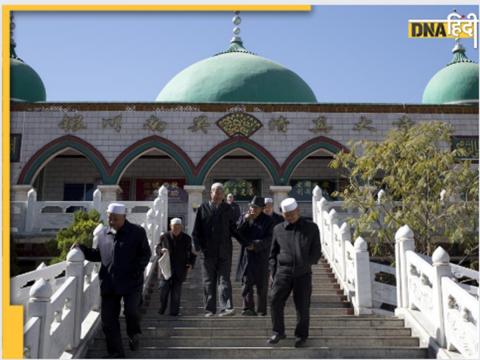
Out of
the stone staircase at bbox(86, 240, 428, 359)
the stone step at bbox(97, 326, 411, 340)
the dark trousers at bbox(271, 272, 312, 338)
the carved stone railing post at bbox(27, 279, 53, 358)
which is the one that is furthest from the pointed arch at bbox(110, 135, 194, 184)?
the carved stone railing post at bbox(27, 279, 53, 358)

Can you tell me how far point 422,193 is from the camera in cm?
1027

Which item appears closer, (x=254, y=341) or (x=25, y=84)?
(x=254, y=341)

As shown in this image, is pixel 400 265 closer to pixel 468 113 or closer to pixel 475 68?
pixel 468 113

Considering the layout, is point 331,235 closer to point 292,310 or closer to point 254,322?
point 292,310

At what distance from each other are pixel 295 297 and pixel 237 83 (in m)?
14.3

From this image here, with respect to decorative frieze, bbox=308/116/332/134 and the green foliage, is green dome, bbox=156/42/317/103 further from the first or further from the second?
the green foliage

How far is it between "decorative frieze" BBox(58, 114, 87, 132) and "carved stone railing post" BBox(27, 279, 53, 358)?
13.6m

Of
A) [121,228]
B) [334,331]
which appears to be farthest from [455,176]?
[121,228]

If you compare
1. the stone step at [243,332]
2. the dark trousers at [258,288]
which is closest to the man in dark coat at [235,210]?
the dark trousers at [258,288]

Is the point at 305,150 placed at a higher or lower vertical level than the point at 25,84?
lower

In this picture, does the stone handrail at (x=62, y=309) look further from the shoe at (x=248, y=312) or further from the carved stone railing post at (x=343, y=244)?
the carved stone railing post at (x=343, y=244)

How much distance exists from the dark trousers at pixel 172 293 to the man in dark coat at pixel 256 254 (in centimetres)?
86

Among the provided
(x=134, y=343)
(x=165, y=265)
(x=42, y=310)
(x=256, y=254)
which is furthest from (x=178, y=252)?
(x=42, y=310)

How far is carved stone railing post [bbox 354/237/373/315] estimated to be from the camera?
753cm
